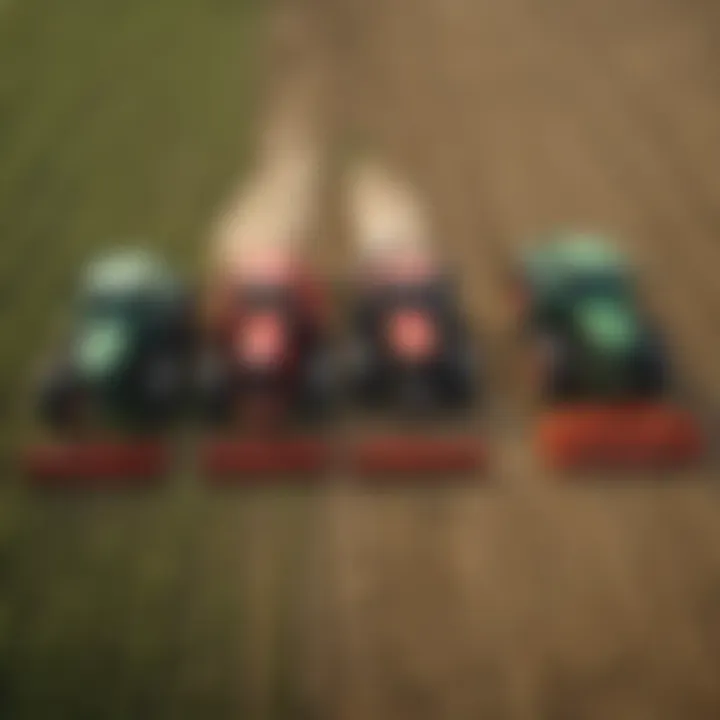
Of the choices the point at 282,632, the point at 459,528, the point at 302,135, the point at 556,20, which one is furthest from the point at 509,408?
the point at 556,20

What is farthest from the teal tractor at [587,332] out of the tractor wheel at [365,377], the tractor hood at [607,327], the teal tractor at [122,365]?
the teal tractor at [122,365]

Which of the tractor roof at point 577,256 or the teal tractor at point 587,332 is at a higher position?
the tractor roof at point 577,256

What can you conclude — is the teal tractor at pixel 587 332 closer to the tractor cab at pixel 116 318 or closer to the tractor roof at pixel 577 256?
the tractor roof at pixel 577 256

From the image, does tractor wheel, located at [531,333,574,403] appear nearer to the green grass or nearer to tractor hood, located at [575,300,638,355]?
tractor hood, located at [575,300,638,355]

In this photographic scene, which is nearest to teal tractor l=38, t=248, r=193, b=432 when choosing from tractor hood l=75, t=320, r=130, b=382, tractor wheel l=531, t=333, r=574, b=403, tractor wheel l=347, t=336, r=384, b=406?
tractor hood l=75, t=320, r=130, b=382

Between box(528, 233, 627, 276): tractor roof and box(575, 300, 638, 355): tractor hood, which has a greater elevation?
box(528, 233, 627, 276): tractor roof
